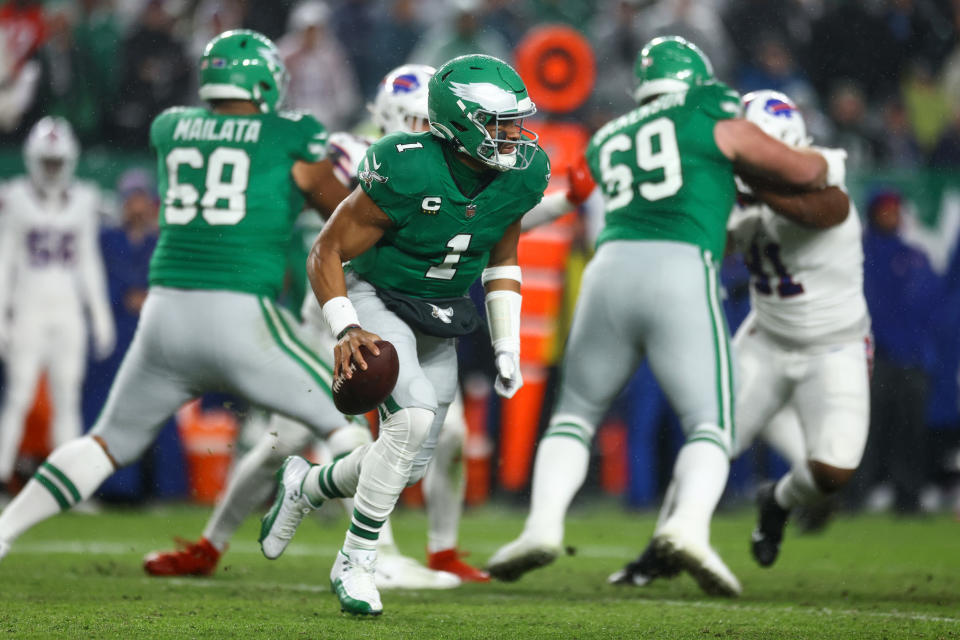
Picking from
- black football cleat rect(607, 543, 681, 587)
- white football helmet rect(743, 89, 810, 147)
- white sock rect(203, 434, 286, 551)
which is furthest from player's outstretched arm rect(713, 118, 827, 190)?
white sock rect(203, 434, 286, 551)

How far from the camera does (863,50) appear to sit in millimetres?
11578

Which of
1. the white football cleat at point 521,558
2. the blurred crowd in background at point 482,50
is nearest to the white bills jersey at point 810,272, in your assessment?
the white football cleat at point 521,558

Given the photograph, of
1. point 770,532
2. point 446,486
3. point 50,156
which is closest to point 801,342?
point 770,532

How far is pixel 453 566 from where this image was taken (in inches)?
222

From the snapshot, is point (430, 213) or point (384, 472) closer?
point (384, 472)

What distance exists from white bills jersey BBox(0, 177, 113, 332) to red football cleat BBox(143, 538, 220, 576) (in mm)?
3772

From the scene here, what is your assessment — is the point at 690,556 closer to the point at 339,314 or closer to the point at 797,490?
the point at 797,490

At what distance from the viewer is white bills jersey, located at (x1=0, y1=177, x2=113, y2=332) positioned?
903 centimetres

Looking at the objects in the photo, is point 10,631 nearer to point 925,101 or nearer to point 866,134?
point 866,134

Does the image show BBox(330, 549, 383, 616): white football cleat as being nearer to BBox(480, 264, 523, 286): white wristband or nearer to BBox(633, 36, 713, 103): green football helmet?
BBox(480, 264, 523, 286): white wristband

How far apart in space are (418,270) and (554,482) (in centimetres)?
104

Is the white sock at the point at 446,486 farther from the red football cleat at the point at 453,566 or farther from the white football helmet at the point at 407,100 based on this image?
the white football helmet at the point at 407,100

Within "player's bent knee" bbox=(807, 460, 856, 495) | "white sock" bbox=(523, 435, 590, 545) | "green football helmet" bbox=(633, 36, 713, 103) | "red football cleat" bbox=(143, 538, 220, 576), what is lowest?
"red football cleat" bbox=(143, 538, 220, 576)

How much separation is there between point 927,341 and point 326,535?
4343 mm
